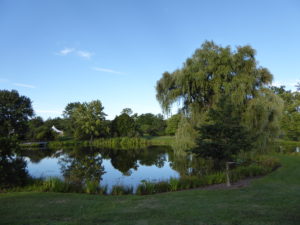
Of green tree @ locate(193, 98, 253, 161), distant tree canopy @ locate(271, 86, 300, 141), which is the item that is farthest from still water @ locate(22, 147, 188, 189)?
distant tree canopy @ locate(271, 86, 300, 141)

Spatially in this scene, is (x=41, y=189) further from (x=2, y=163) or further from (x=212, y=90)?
(x=212, y=90)

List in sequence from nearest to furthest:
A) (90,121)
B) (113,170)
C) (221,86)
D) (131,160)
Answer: (221,86) < (113,170) < (131,160) < (90,121)

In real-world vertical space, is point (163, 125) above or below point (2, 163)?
above

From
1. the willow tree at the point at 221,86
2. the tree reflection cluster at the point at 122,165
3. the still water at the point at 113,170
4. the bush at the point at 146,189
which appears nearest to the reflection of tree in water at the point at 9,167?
the tree reflection cluster at the point at 122,165

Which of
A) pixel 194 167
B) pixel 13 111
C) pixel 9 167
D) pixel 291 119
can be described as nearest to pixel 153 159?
pixel 194 167

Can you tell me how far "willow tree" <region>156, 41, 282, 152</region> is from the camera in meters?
15.3

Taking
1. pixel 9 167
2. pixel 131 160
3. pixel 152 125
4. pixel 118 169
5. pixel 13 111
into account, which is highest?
pixel 13 111

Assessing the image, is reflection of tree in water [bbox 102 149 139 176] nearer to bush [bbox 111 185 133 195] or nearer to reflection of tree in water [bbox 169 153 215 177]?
reflection of tree in water [bbox 169 153 215 177]

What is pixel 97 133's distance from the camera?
49.0 m

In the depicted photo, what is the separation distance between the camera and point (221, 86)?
16.0 metres

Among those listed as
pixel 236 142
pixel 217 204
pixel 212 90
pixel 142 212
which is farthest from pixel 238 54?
pixel 142 212

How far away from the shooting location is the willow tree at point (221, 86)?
15312mm

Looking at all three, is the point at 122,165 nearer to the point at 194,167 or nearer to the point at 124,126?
the point at 194,167

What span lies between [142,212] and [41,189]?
593 cm
